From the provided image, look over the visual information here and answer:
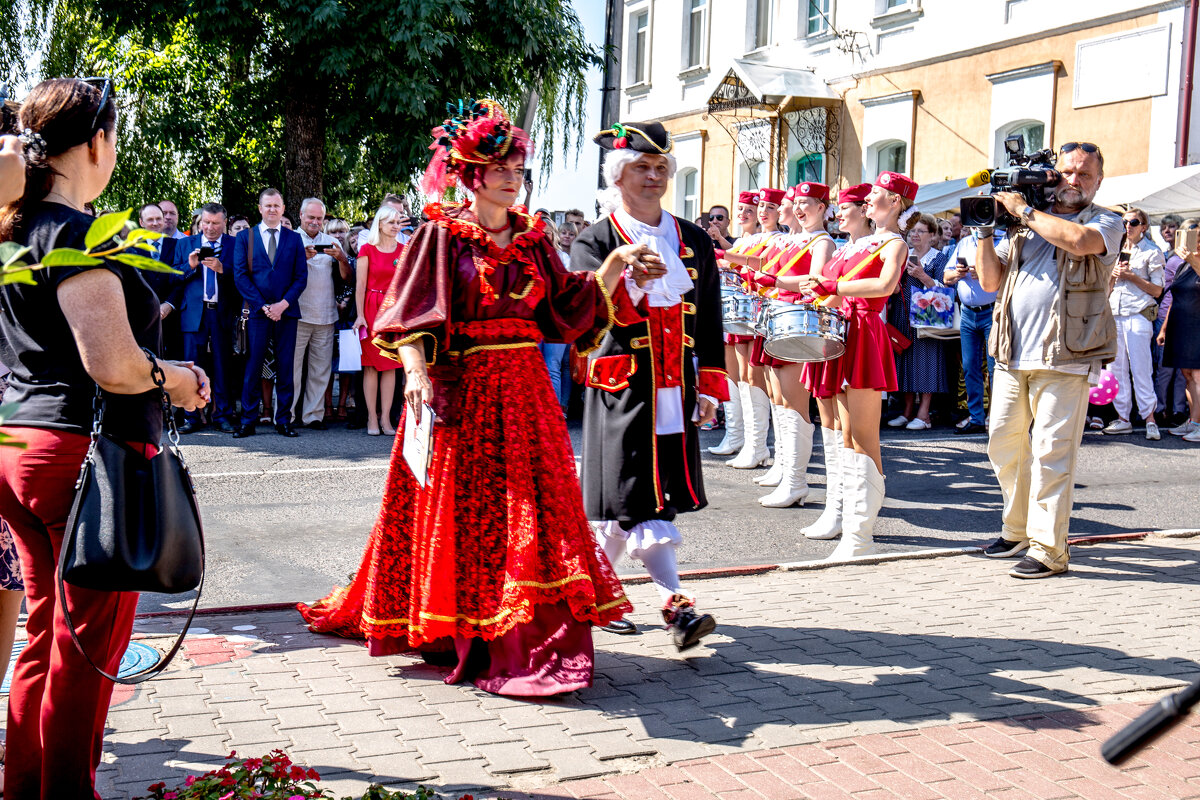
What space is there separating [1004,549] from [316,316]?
23.7 feet

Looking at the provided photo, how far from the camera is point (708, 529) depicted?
7.84 metres

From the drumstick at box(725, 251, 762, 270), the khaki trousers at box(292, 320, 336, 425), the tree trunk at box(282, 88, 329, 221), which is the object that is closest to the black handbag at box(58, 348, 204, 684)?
the drumstick at box(725, 251, 762, 270)

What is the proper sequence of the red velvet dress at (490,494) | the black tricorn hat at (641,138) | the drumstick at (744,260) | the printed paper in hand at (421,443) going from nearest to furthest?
the printed paper in hand at (421,443), the red velvet dress at (490,494), the black tricorn hat at (641,138), the drumstick at (744,260)

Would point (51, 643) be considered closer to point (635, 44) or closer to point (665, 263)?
point (665, 263)

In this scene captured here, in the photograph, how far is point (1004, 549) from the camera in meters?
7.03

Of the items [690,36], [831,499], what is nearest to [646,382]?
[831,499]

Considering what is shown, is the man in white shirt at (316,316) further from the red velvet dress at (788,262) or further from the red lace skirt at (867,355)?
the red lace skirt at (867,355)

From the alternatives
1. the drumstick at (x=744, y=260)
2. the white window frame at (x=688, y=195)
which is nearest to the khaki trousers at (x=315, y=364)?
the drumstick at (x=744, y=260)

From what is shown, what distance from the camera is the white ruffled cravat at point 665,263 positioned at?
5.17 m

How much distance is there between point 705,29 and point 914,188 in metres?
22.1

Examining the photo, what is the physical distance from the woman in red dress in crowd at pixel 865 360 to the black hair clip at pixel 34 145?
4.52 m

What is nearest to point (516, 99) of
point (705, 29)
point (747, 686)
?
point (705, 29)

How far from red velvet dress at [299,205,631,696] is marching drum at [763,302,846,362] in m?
2.28

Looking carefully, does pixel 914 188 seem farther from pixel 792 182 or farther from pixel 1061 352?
pixel 792 182
